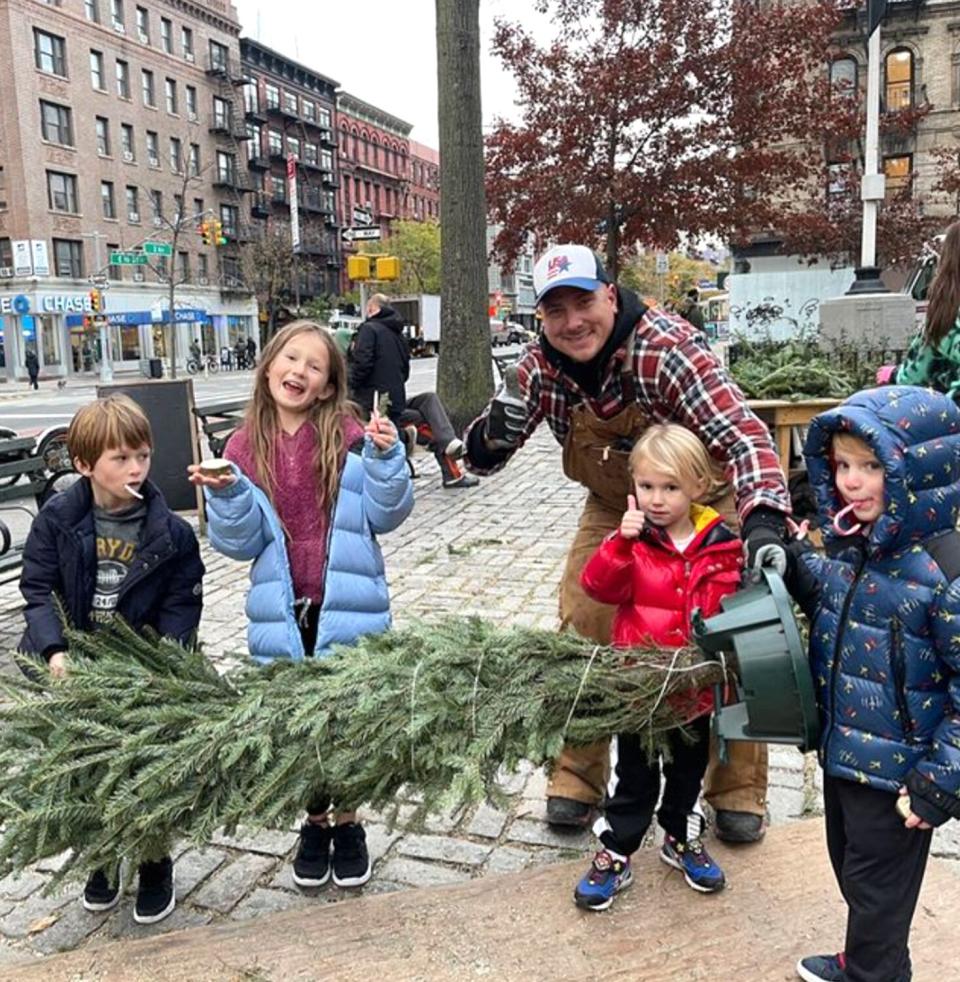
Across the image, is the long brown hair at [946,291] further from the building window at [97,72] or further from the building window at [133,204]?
the building window at [97,72]

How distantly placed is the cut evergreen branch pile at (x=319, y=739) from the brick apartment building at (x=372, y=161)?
70.1 m

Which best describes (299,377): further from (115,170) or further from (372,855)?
(115,170)

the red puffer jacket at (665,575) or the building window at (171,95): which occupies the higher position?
the building window at (171,95)

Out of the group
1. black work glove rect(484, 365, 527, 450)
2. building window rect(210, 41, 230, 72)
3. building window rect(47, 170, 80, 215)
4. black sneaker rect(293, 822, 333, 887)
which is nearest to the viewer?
black sneaker rect(293, 822, 333, 887)

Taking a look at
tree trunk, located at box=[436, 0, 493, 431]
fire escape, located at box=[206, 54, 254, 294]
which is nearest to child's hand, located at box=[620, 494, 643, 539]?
tree trunk, located at box=[436, 0, 493, 431]

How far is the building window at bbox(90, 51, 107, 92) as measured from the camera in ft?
150

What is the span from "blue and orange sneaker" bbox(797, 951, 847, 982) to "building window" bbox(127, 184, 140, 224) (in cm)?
5106

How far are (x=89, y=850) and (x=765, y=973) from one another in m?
1.70

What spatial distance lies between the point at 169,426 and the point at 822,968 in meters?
6.42

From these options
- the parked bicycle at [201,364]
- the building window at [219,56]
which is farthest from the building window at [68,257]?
the building window at [219,56]

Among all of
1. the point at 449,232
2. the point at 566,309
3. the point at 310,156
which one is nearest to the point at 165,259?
the point at 310,156

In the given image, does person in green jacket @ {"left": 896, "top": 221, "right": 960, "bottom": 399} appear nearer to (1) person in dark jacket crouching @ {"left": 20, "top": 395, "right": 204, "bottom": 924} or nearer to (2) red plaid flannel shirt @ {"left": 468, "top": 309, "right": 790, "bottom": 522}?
(2) red plaid flannel shirt @ {"left": 468, "top": 309, "right": 790, "bottom": 522}

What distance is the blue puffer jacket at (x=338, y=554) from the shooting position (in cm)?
287

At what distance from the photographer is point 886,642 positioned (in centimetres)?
195
